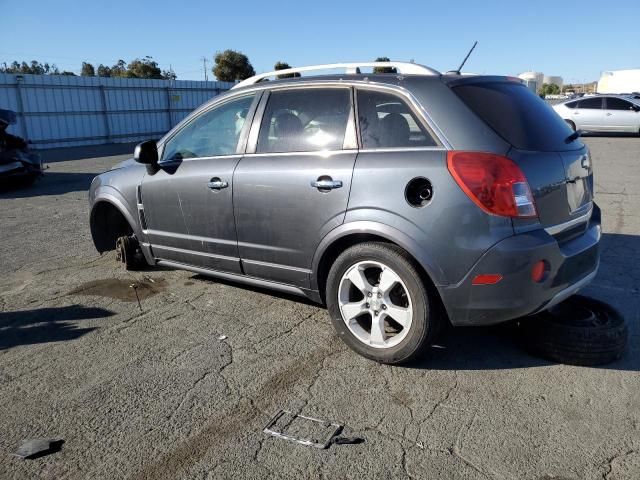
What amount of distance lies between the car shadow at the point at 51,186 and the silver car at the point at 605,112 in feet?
59.0

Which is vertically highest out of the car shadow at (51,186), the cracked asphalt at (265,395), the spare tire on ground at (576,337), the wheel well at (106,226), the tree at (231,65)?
the tree at (231,65)

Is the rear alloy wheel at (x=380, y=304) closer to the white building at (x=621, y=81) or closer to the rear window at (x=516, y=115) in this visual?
the rear window at (x=516, y=115)

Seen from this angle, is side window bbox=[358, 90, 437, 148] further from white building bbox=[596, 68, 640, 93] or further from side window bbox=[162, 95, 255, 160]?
white building bbox=[596, 68, 640, 93]

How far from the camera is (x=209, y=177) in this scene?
4.30m

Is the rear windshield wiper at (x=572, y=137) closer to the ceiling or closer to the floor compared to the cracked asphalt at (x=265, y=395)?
closer to the ceiling

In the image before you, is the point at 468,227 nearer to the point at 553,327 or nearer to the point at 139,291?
the point at 553,327

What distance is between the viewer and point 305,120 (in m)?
3.88

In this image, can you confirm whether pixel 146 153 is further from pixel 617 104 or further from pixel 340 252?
pixel 617 104

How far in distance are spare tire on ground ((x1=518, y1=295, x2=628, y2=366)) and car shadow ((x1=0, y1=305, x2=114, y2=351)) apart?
3238mm

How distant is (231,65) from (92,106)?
22.4 metres

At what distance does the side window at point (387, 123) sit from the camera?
131 inches

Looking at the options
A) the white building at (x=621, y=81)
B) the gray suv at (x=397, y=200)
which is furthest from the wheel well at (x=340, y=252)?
the white building at (x=621, y=81)

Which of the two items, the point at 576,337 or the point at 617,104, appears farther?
the point at 617,104

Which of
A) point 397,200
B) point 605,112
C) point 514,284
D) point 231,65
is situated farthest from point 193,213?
point 231,65
